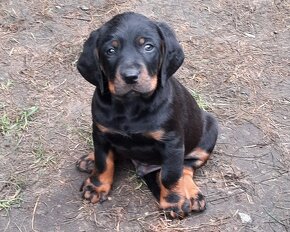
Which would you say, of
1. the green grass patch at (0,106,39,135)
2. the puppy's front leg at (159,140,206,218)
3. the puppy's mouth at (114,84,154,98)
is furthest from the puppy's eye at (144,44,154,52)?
the green grass patch at (0,106,39,135)

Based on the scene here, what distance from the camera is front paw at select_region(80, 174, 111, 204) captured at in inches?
178

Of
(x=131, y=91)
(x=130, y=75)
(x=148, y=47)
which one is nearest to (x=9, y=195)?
(x=131, y=91)

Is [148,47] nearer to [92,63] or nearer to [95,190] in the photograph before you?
[92,63]

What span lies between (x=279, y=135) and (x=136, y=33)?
213cm

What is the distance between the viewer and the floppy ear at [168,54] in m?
3.89

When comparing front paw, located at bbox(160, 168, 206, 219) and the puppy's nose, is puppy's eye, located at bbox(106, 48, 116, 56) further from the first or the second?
front paw, located at bbox(160, 168, 206, 219)

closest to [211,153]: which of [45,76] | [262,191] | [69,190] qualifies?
[262,191]

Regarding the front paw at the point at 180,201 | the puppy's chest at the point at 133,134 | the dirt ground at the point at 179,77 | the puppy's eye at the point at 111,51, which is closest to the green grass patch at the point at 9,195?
the dirt ground at the point at 179,77

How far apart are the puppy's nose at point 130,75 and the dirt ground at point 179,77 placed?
4.04 ft

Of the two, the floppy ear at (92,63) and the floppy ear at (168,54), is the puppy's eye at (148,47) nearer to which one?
the floppy ear at (168,54)

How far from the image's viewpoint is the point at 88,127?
529 cm

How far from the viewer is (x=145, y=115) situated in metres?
4.02

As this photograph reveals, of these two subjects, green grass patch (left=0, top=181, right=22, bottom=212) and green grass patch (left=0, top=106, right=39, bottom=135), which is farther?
green grass patch (left=0, top=106, right=39, bottom=135)

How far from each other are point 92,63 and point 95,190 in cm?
112
